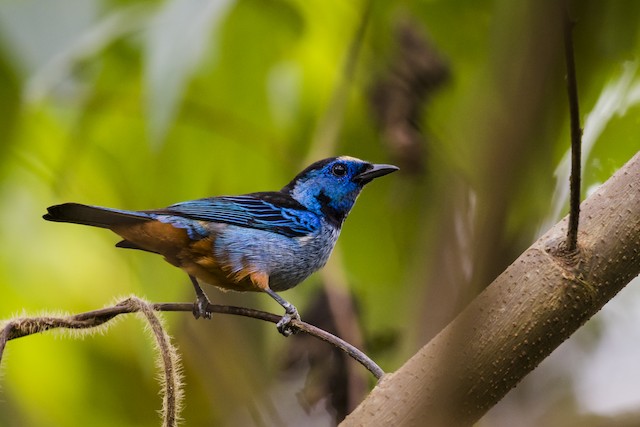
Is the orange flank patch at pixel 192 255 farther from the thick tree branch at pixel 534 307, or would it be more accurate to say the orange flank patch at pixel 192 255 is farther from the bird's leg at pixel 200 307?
the thick tree branch at pixel 534 307

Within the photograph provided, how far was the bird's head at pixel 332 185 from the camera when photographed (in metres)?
3.01

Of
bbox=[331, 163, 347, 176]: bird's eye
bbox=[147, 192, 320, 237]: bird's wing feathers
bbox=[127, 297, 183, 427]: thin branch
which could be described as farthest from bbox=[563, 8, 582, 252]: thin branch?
bbox=[331, 163, 347, 176]: bird's eye

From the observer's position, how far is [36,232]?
11.0 feet

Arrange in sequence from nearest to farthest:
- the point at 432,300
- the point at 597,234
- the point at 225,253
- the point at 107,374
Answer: the point at 432,300 < the point at 597,234 < the point at 225,253 < the point at 107,374

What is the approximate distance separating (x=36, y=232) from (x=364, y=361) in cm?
209

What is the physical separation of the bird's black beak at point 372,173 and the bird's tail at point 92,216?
841 millimetres

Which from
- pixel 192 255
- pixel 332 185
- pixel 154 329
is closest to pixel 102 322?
pixel 154 329

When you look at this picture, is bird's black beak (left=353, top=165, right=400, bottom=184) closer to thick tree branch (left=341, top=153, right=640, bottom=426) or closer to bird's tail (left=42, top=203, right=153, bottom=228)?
bird's tail (left=42, top=203, right=153, bottom=228)

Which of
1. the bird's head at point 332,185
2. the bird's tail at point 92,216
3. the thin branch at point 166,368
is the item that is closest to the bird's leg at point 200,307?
the thin branch at point 166,368

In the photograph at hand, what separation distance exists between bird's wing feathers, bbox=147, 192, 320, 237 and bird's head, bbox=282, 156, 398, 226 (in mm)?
86

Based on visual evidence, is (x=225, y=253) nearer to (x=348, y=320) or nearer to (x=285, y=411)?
(x=348, y=320)

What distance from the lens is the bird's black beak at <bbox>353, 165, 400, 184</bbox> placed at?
9.16 feet

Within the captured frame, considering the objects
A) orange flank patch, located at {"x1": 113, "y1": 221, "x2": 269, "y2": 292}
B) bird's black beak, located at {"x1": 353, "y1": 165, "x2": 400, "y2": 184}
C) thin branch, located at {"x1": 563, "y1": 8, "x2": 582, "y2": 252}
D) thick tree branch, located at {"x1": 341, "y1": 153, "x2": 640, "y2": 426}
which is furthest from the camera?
bird's black beak, located at {"x1": 353, "y1": 165, "x2": 400, "y2": 184}

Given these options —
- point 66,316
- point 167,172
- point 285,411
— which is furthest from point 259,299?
point 66,316
